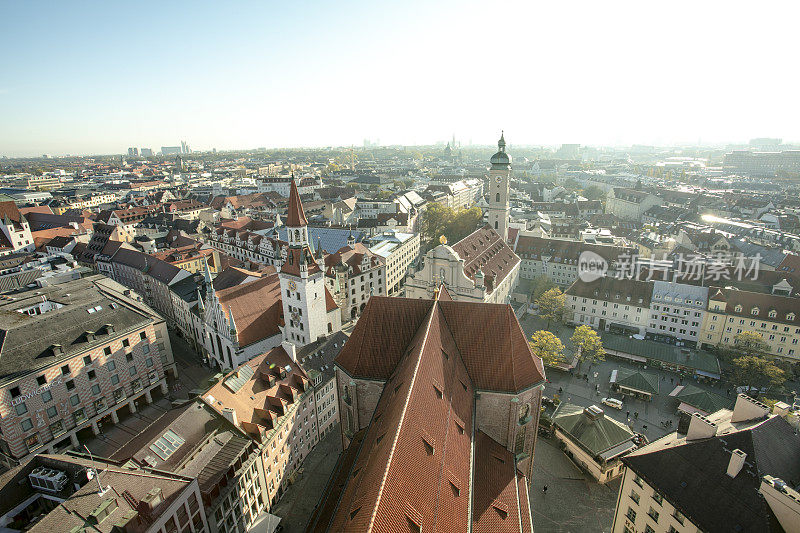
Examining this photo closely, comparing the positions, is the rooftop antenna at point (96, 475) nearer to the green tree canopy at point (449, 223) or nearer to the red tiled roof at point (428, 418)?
the red tiled roof at point (428, 418)

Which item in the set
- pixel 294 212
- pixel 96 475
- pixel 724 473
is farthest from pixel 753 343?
pixel 96 475

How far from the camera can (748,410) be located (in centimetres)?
2850

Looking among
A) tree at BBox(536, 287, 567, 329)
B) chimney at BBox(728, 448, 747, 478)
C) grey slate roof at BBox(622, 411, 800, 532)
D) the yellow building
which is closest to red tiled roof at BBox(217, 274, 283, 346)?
grey slate roof at BBox(622, 411, 800, 532)

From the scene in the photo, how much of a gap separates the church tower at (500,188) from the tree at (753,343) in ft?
143

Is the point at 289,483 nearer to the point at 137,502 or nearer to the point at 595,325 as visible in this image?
the point at 137,502

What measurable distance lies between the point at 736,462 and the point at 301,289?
3926cm

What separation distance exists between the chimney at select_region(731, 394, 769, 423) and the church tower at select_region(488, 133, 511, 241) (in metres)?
59.7

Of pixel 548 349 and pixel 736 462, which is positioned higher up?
pixel 736 462

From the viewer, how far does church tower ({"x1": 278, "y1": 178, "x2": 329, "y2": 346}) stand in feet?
148

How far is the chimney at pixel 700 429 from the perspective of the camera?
26.2 m

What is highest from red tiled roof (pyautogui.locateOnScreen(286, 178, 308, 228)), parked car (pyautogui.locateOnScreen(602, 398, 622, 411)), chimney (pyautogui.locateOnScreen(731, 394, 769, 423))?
red tiled roof (pyautogui.locateOnScreen(286, 178, 308, 228))

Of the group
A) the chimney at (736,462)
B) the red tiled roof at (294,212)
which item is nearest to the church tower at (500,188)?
the red tiled roof at (294,212)

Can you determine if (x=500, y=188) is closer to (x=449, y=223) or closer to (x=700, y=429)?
(x=449, y=223)

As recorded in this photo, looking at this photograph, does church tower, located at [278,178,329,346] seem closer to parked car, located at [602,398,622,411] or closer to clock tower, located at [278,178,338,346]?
clock tower, located at [278,178,338,346]
